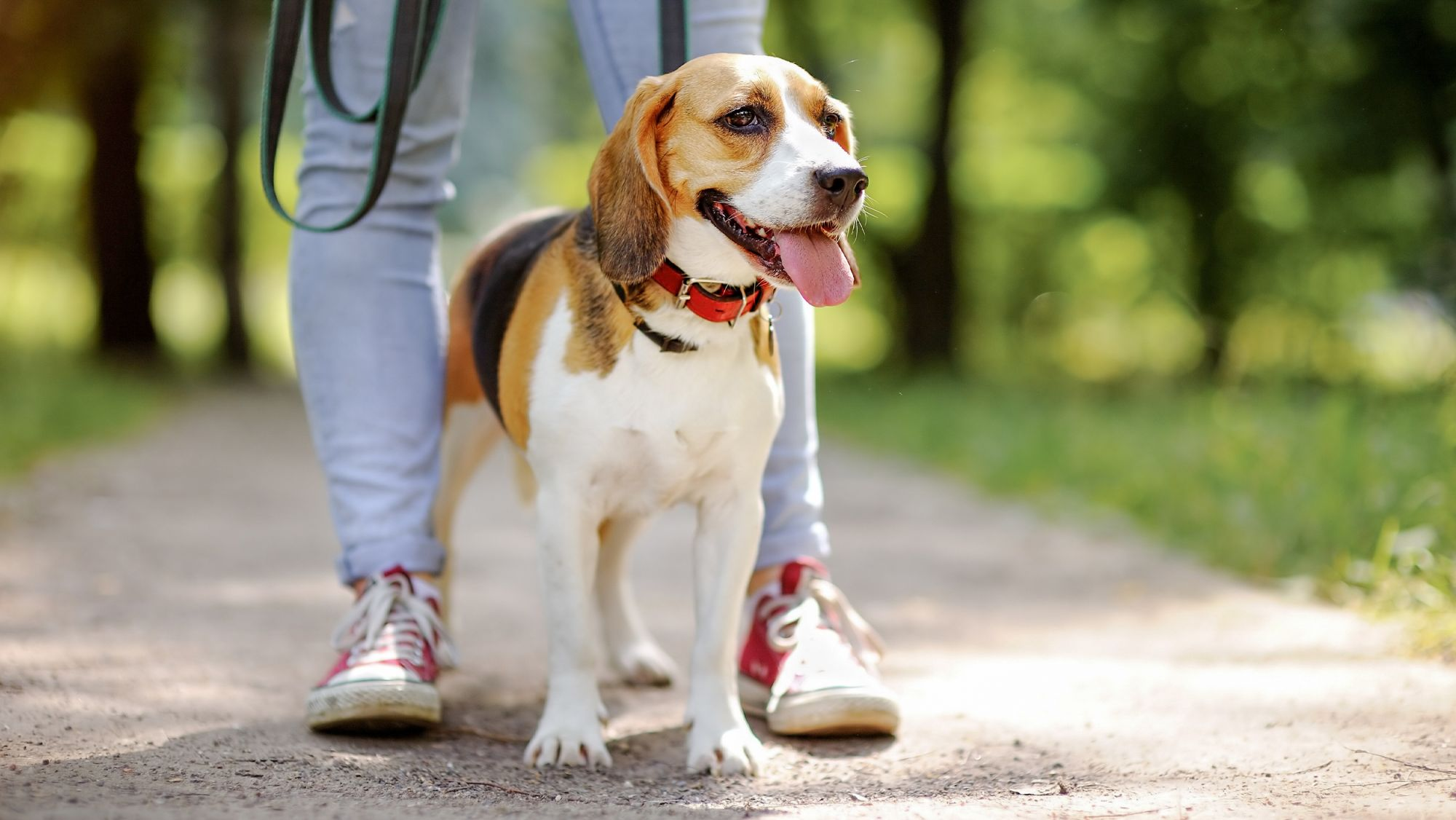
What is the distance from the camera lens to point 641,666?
3.18 metres

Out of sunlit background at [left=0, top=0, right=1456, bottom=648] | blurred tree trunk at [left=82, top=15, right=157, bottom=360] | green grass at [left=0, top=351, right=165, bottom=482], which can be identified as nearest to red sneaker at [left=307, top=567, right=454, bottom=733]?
sunlit background at [left=0, top=0, right=1456, bottom=648]

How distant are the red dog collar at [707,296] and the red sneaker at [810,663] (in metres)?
Answer: 0.72

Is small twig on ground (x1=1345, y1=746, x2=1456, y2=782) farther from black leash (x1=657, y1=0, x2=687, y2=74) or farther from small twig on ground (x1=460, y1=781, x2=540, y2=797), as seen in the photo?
black leash (x1=657, y1=0, x2=687, y2=74)

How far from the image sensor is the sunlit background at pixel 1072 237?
5.29m

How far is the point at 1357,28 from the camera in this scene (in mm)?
8047

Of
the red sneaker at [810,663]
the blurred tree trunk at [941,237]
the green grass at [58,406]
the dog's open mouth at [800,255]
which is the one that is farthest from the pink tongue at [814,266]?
the blurred tree trunk at [941,237]

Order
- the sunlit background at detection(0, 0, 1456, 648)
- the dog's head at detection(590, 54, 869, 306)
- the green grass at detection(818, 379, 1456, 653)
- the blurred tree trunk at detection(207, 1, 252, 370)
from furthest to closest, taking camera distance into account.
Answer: the blurred tree trunk at detection(207, 1, 252, 370)
the sunlit background at detection(0, 0, 1456, 648)
the green grass at detection(818, 379, 1456, 653)
the dog's head at detection(590, 54, 869, 306)

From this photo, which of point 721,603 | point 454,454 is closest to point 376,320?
point 454,454

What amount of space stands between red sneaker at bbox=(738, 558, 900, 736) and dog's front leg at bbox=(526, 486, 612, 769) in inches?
15.5

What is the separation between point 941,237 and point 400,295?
10.8m

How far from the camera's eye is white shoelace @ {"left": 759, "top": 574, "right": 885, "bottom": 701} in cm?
291

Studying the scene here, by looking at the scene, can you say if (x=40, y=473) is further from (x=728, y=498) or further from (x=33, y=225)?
(x=33, y=225)

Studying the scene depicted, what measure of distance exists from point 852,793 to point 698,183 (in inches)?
43.7

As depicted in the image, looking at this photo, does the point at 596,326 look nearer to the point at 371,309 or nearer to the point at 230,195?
the point at 371,309
